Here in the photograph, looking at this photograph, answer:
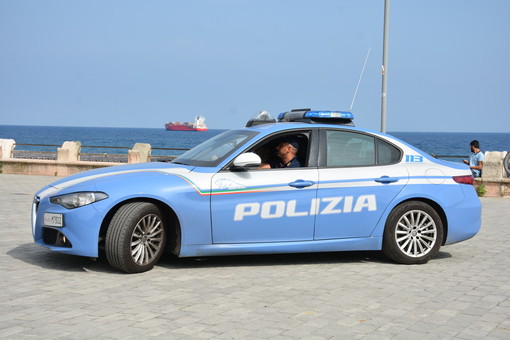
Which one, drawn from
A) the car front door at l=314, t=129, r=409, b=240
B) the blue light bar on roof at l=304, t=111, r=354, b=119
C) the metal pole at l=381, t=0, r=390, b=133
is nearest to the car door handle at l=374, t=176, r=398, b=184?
the car front door at l=314, t=129, r=409, b=240

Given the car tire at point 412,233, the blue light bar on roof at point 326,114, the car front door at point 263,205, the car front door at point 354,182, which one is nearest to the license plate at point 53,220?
the car front door at point 263,205

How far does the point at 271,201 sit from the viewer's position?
24.1 feet

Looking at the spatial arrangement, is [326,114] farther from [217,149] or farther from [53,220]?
[53,220]

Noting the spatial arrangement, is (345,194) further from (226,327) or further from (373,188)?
(226,327)

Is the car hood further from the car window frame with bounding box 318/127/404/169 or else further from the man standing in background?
the man standing in background

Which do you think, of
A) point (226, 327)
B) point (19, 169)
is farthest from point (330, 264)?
point (19, 169)

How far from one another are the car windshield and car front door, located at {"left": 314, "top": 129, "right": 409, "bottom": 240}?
930 millimetres

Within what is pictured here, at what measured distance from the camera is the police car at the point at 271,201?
697 cm

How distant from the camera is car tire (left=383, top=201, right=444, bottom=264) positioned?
25.8ft

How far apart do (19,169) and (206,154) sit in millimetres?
17024

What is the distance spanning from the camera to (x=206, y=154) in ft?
25.6

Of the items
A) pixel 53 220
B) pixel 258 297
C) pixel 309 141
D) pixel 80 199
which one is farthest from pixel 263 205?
pixel 53 220

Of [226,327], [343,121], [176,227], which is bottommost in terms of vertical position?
[226,327]

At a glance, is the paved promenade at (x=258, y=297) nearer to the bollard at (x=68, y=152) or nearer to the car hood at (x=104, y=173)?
the car hood at (x=104, y=173)
